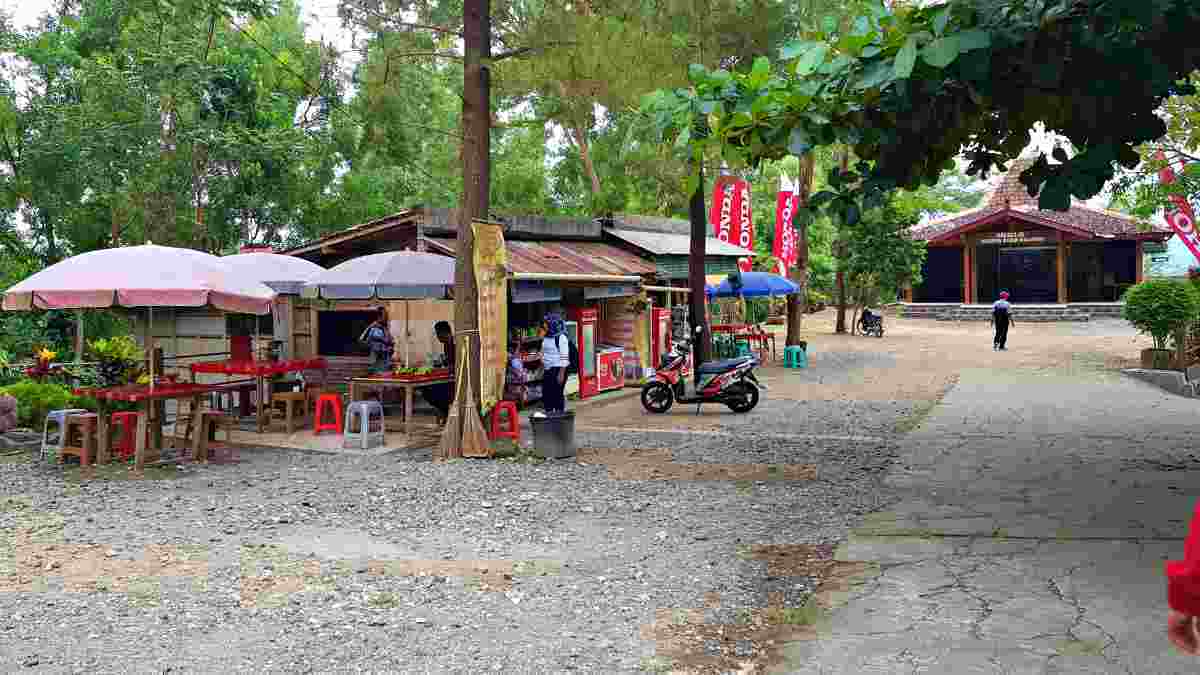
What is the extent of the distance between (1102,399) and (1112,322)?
22277 millimetres

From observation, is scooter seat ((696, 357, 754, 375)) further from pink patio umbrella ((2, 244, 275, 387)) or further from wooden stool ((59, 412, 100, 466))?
wooden stool ((59, 412, 100, 466))

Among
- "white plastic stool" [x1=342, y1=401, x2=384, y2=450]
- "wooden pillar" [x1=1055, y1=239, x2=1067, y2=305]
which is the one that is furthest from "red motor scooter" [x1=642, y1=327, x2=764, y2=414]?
"wooden pillar" [x1=1055, y1=239, x2=1067, y2=305]

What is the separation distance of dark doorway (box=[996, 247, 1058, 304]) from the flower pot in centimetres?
2168

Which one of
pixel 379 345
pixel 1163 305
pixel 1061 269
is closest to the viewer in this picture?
pixel 379 345

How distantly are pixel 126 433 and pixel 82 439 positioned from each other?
0.41 m

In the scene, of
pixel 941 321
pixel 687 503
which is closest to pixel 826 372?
pixel 687 503

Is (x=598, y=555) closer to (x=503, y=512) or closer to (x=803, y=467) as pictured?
(x=503, y=512)

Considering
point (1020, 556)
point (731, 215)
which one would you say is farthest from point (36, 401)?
point (731, 215)

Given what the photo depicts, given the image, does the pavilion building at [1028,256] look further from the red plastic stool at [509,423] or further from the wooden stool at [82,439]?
the wooden stool at [82,439]

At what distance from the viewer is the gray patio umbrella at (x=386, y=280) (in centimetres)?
1135

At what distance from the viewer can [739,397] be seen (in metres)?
13.7

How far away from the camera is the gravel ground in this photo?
478cm

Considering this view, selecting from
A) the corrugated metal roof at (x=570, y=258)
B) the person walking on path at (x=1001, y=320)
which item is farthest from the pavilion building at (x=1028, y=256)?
the corrugated metal roof at (x=570, y=258)

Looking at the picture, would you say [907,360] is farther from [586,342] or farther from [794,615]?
[794,615]
